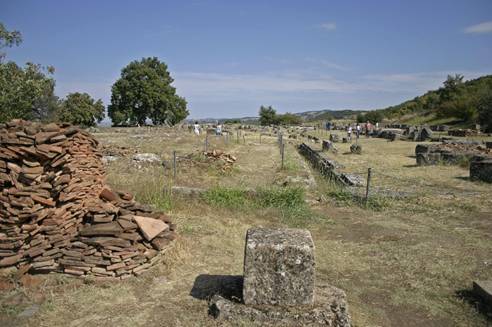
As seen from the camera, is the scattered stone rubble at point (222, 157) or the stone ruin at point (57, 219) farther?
the scattered stone rubble at point (222, 157)

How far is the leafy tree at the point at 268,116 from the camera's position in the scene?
84.4 m

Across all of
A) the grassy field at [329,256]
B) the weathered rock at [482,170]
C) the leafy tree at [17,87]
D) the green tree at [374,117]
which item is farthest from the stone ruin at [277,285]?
the green tree at [374,117]

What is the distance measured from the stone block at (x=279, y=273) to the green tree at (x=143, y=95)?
191 feet

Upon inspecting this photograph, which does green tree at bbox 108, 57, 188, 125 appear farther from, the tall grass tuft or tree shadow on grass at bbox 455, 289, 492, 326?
tree shadow on grass at bbox 455, 289, 492, 326

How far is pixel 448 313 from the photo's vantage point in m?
5.01

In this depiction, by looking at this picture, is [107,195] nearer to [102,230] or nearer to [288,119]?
[102,230]

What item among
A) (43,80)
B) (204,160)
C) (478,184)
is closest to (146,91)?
(43,80)

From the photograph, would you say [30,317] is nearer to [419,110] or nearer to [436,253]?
[436,253]

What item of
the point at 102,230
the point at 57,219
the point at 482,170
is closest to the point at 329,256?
the point at 102,230

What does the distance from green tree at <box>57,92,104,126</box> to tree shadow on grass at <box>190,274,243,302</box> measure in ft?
169

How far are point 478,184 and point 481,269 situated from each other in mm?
8265

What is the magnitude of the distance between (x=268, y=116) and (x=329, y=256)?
79005 millimetres

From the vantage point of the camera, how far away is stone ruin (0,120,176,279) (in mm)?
5723

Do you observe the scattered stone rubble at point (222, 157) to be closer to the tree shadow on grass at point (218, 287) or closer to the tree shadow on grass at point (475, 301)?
the tree shadow on grass at point (218, 287)
